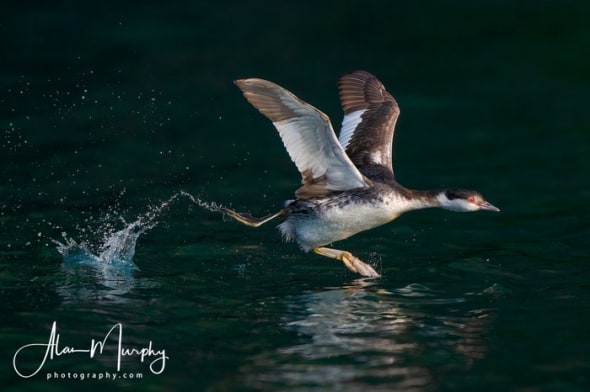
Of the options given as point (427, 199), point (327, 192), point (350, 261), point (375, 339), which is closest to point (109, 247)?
point (327, 192)

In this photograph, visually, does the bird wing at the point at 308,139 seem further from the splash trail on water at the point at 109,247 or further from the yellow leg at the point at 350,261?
the splash trail on water at the point at 109,247

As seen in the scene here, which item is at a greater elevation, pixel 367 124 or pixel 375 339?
pixel 367 124

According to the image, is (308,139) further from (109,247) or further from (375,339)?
(109,247)

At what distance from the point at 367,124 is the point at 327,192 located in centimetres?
164

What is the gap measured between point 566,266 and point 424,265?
142 cm

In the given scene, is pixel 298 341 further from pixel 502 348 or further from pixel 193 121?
pixel 193 121

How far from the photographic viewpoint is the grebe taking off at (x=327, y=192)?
1048 centimetres

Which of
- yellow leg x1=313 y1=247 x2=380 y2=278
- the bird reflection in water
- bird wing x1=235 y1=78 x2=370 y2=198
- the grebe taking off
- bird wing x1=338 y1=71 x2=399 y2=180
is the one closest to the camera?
the bird reflection in water

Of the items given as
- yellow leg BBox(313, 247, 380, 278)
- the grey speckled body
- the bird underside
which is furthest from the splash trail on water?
yellow leg BBox(313, 247, 380, 278)

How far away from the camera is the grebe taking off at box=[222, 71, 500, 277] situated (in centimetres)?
1048

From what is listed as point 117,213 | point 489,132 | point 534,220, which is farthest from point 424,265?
point 489,132

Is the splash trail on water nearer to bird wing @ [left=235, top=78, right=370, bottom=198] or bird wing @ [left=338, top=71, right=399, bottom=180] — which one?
bird wing @ [left=235, top=78, right=370, bottom=198]

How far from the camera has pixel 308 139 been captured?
35.4 feet

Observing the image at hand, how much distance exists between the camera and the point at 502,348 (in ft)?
30.1
